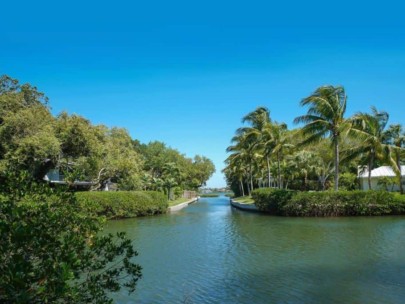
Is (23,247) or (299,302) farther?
(299,302)

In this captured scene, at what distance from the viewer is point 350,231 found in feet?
64.1

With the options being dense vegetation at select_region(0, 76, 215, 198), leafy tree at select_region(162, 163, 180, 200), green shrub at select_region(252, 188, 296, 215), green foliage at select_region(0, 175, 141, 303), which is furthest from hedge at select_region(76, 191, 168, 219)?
green foliage at select_region(0, 175, 141, 303)

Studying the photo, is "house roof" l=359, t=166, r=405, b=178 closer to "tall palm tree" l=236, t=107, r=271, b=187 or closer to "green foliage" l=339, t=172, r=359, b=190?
"green foliage" l=339, t=172, r=359, b=190

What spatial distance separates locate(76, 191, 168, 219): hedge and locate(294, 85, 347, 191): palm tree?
46.5ft

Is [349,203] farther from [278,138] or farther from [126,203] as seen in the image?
[126,203]

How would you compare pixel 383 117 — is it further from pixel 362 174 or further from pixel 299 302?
pixel 299 302

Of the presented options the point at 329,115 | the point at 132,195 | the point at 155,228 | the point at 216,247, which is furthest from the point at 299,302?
the point at 132,195

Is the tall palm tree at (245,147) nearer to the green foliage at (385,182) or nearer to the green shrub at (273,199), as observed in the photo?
the green shrub at (273,199)

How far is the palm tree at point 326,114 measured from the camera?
2741cm

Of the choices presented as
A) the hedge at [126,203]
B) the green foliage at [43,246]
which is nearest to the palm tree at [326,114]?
the hedge at [126,203]

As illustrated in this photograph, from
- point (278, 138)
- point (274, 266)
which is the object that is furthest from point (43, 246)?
point (278, 138)

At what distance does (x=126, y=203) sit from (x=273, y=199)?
11.7 metres

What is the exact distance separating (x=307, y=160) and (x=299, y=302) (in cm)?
4292

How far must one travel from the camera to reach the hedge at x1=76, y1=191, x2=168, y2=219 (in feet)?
95.2
